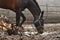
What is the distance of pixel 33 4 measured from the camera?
6.93 metres

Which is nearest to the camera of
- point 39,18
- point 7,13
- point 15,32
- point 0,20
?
point 15,32

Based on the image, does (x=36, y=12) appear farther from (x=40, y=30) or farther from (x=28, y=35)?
(x=28, y=35)

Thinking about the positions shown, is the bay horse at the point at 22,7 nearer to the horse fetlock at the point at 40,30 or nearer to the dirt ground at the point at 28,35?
the horse fetlock at the point at 40,30

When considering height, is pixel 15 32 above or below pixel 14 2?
below

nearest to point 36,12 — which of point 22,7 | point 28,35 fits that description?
point 22,7

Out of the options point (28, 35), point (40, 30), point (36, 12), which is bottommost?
point (40, 30)

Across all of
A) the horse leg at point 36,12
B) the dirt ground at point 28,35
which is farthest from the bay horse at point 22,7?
the dirt ground at point 28,35

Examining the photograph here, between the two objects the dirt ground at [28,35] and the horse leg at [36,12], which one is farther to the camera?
the horse leg at [36,12]

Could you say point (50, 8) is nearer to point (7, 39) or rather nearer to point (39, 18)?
point (39, 18)

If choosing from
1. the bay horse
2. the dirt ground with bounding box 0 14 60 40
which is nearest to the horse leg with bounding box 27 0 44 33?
the bay horse

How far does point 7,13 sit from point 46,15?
1.47m

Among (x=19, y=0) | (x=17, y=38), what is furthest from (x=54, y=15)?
(x=17, y=38)

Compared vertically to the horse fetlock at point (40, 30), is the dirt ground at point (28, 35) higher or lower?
higher

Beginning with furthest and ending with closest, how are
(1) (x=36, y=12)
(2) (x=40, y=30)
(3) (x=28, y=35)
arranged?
(1) (x=36, y=12) < (2) (x=40, y=30) < (3) (x=28, y=35)
